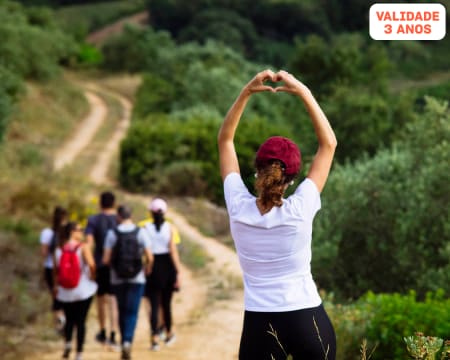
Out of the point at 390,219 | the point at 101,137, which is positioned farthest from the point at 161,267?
the point at 101,137

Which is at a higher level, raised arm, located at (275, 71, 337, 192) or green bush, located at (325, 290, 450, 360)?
raised arm, located at (275, 71, 337, 192)

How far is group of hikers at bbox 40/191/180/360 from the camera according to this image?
7934 mm

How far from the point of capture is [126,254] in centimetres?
796

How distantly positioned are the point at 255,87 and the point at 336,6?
271 feet

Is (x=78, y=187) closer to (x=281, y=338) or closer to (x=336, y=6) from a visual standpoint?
(x=281, y=338)

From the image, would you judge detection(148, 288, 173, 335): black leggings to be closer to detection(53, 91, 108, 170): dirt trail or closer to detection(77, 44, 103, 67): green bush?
detection(53, 91, 108, 170): dirt trail

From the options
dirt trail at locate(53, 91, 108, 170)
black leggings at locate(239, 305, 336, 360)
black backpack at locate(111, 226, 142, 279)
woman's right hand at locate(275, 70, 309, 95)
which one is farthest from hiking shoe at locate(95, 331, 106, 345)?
dirt trail at locate(53, 91, 108, 170)

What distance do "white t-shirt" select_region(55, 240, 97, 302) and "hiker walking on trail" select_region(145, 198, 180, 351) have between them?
2.81ft

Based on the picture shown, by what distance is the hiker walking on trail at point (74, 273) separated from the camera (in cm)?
786

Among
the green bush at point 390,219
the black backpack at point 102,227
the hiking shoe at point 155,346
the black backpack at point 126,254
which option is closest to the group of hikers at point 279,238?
the black backpack at point 126,254

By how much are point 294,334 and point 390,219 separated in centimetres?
882

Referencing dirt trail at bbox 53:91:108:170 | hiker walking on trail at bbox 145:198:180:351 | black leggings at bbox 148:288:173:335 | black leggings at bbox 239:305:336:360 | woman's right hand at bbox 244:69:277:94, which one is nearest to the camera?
black leggings at bbox 239:305:336:360

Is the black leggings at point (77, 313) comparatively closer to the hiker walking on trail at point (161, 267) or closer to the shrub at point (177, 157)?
the hiker walking on trail at point (161, 267)

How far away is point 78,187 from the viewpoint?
18484 millimetres
